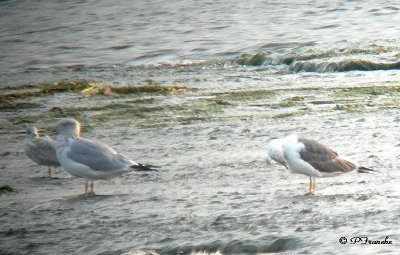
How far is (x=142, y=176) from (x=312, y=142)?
2.19 meters

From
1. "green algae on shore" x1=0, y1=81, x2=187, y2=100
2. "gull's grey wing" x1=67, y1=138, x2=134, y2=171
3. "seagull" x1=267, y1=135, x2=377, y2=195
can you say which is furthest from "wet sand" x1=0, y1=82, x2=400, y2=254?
"green algae on shore" x1=0, y1=81, x2=187, y2=100

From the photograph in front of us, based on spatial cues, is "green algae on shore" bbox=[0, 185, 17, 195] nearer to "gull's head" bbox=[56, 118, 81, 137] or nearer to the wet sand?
the wet sand

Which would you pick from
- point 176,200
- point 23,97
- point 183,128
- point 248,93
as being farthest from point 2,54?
point 176,200

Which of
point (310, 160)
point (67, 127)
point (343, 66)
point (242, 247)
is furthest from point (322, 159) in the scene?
point (343, 66)

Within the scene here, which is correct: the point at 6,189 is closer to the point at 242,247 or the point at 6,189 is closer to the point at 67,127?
the point at 67,127

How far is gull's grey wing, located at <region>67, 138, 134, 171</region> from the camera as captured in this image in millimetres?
10656

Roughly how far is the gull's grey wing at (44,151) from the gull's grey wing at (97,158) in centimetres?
101

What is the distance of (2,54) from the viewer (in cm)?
2747

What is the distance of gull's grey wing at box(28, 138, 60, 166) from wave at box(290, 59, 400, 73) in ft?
25.9

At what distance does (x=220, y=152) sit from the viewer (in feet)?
41.0

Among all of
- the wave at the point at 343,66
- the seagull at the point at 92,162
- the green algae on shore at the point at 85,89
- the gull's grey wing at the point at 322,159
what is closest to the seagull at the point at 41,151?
the seagull at the point at 92,162

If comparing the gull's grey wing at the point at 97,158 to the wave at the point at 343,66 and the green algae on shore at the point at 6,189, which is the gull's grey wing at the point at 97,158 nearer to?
the green algae on shore at the point at 6,189

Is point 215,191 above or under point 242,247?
under

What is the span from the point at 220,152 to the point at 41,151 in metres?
2.04
